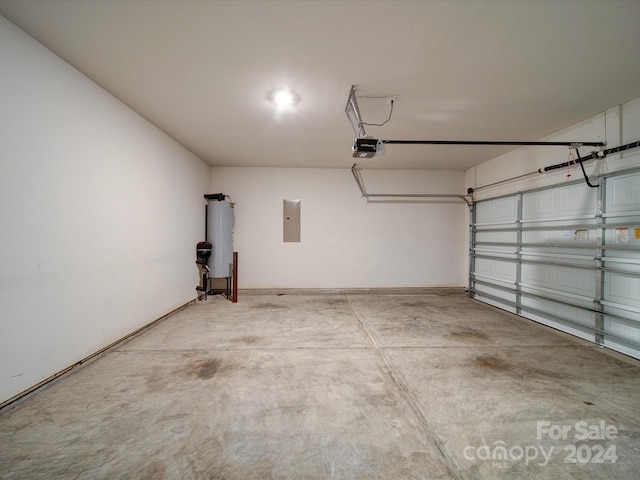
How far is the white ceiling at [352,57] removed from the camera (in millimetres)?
1820

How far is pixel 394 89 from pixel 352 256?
12.5ft

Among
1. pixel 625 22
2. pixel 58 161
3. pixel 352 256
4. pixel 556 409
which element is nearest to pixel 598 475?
pixel 556 409

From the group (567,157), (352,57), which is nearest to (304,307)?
(352,57)

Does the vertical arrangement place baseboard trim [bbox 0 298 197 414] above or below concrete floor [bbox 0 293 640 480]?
above

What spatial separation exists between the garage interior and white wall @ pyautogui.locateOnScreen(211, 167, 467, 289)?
1321 millimetres

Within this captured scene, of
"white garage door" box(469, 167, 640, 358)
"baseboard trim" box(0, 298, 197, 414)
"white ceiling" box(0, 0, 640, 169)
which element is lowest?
"baseboard trim" box(0, 298, 197, 414)

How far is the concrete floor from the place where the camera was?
4.80 ft

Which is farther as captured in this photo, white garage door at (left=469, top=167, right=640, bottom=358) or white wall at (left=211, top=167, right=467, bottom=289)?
white wall at (left=211, top=167, right=467, bottom=289)

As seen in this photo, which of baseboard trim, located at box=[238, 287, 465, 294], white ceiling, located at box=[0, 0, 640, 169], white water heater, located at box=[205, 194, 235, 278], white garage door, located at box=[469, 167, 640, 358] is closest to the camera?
white ceiling, located at box=[0, 0, 640, 169]

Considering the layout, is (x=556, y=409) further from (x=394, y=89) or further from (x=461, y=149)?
(x=461, y=149)

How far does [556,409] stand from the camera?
1.95 meters

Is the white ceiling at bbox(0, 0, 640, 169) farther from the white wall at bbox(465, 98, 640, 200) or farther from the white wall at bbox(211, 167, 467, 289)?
the white wall at bbox(211, 167, 467, 289)

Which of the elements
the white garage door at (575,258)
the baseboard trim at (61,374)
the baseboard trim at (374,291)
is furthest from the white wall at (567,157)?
the baseboard trim at (61,374)

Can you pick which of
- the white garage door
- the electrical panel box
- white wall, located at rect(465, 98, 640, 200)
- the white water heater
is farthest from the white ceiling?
the electrical panel box
